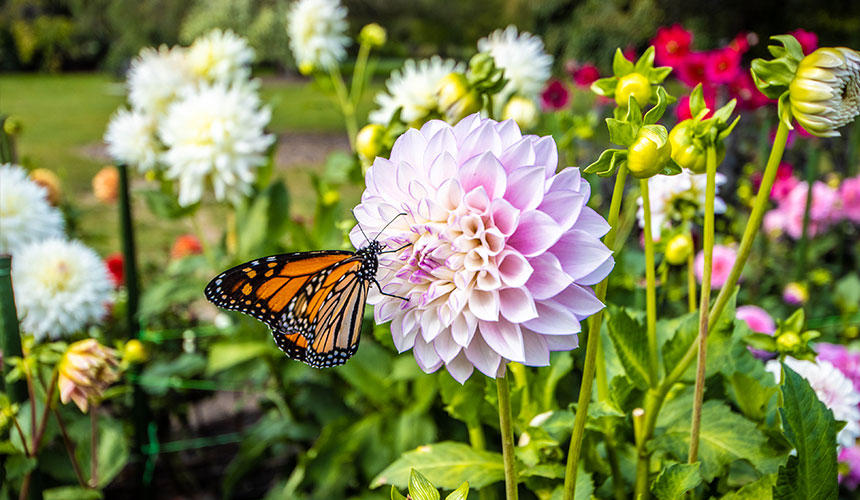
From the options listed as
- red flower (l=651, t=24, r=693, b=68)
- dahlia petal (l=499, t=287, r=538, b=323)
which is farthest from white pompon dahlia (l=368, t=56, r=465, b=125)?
red flower (l=651, t=24, r=693, b=68)

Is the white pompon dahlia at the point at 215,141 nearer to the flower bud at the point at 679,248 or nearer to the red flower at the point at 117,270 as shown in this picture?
the red flower at the point at 117,270

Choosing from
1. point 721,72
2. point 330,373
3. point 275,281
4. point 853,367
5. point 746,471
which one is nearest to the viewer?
point 275,281

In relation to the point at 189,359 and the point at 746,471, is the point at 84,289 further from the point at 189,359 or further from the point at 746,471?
the point at 746,471

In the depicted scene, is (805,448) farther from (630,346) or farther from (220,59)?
(220,59)

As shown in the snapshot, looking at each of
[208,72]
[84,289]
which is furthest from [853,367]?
[208,72]

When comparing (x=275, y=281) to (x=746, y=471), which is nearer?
(x=275, y=281)

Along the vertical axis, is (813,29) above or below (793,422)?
below
